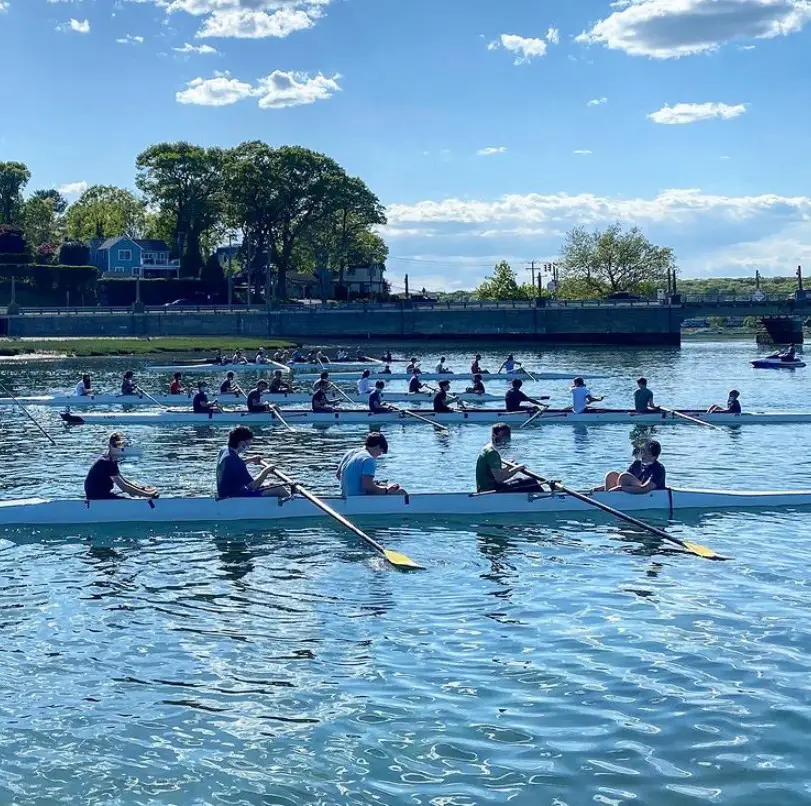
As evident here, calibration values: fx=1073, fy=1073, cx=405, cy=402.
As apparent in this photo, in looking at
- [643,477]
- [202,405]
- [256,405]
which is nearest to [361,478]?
[643,477]

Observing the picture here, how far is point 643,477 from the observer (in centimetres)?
2117

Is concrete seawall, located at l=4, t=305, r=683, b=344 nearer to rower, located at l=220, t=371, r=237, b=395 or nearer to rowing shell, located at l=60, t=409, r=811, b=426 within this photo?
rower, located at l=220, t=371, r=237, b=395

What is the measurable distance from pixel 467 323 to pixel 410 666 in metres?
102

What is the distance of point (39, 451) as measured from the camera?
32.1 meters

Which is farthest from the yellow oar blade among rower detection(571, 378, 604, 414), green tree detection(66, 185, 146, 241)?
green tree detection(66, 185, 146, 241)

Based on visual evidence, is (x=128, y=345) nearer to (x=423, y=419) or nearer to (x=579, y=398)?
(x=423, y=419)

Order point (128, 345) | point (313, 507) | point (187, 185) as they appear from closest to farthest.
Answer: point (313, 507)
point (128, 345)
point (187, 185)

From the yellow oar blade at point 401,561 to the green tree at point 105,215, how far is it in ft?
517

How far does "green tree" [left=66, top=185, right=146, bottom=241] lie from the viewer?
172 meters

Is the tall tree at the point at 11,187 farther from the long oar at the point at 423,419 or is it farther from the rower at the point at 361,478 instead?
the rower at the point at 361,478

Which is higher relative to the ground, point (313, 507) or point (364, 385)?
point (364, 385)

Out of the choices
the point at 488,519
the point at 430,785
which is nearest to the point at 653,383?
the point at 488,519

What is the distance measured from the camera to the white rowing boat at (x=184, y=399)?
142 feet

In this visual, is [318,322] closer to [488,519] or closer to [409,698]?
[488,519]
